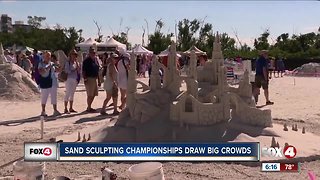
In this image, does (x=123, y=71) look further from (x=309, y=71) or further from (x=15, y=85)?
(x=309, y=71)

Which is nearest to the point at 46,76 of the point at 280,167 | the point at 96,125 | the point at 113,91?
the point at 113,91

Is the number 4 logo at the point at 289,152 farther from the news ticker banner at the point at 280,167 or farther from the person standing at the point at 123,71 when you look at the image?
the person standing at the point at 123,71

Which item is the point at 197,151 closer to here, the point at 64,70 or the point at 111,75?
the point at 111,75

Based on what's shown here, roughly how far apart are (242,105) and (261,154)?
5.45 ft

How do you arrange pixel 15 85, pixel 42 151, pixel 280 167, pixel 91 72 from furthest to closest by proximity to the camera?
pixel 15 85 → pixel 91 72 → pixel 280 167 → pixel 42 151

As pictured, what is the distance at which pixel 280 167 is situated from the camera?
674 cm

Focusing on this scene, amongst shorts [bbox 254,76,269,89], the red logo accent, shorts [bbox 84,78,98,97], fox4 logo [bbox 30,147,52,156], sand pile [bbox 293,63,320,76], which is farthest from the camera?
sand pile [bbox 293,63,320,76]

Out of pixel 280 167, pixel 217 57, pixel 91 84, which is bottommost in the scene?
pixel 280 167

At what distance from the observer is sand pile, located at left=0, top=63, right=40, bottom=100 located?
16109 millimetres

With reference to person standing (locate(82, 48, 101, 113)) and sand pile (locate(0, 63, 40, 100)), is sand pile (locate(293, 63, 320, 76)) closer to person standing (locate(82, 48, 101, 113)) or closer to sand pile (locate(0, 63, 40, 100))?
sand pile (locate(0, 63, 40, 100))

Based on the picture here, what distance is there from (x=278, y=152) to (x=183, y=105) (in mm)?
1907

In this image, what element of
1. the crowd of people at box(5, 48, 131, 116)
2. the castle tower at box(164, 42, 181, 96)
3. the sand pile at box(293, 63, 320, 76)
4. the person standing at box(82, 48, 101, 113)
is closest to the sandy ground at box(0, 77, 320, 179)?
the crowd of people at box(5, 48, 131, 116)

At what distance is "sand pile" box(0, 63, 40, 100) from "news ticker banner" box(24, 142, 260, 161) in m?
9.64

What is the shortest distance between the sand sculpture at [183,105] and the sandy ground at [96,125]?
108cm
